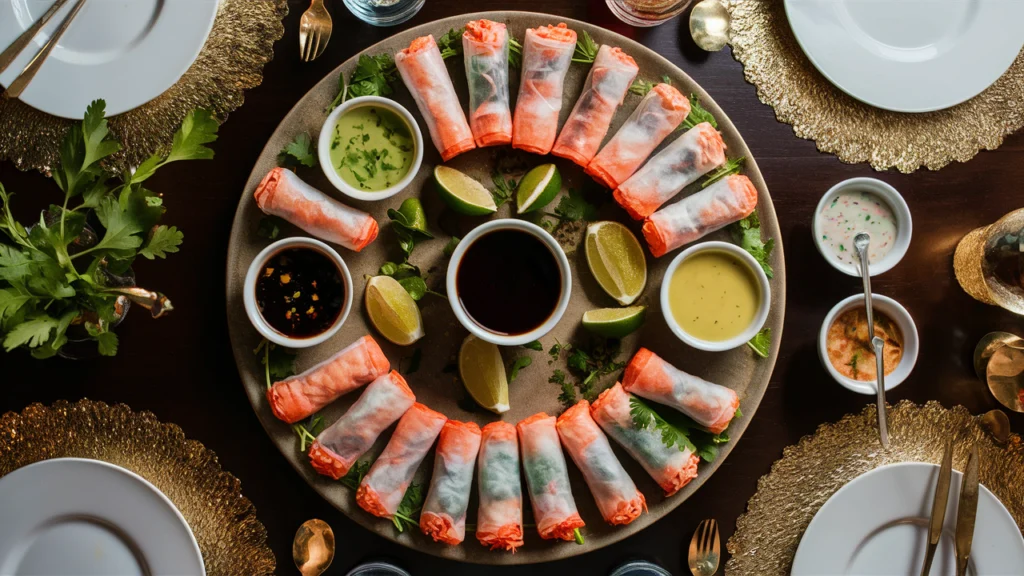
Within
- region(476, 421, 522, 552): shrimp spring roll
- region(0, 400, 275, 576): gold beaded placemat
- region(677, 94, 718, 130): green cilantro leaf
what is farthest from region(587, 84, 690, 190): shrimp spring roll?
region(0, 400, 275, 576): gold beaded placemat

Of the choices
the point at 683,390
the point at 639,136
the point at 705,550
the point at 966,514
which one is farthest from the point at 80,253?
the point at 966,514

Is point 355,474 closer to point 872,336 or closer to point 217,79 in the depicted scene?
point 217,79

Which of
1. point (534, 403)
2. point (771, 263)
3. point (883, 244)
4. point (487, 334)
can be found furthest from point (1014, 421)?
point (487, 334)

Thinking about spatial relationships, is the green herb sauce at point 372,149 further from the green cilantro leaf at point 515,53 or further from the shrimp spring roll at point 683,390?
the shrimp spring roll at point 683,390

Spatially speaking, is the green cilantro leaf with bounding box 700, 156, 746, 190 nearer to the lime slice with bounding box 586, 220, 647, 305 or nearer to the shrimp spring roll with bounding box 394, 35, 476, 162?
the lime slice with bounding box 586, 220, 647, 305

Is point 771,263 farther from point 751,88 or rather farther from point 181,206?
point 181,206
